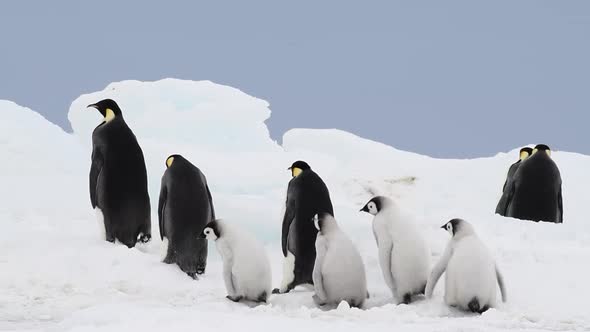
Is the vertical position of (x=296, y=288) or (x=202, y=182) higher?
(x=202, y=182)

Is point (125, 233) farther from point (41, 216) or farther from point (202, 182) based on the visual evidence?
point (41, 216)

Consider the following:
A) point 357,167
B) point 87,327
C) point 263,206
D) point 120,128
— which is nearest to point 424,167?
point 357,167

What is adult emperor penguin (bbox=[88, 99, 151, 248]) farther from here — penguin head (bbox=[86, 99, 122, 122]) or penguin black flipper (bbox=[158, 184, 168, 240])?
penguin black flipper (bbox=[158, 184, 168, 240])

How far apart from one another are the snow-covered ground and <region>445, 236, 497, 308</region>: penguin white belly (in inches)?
5.1

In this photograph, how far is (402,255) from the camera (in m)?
6.18

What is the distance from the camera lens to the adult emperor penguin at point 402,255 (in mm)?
6176

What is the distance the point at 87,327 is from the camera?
461cm

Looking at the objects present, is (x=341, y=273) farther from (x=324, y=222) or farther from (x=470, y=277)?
(x=470, y=277)

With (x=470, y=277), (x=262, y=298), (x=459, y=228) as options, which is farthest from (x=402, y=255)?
(x=262, y=298)

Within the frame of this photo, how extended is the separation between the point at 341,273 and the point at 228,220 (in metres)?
0.91

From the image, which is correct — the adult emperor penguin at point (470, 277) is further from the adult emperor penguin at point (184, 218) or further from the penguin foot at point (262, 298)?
the adult emperor penguin at point (184, 218)

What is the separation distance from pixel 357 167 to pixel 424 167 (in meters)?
1.94

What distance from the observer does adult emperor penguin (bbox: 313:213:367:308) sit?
6.06 meters

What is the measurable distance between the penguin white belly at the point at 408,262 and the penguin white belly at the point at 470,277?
33 centimetres
